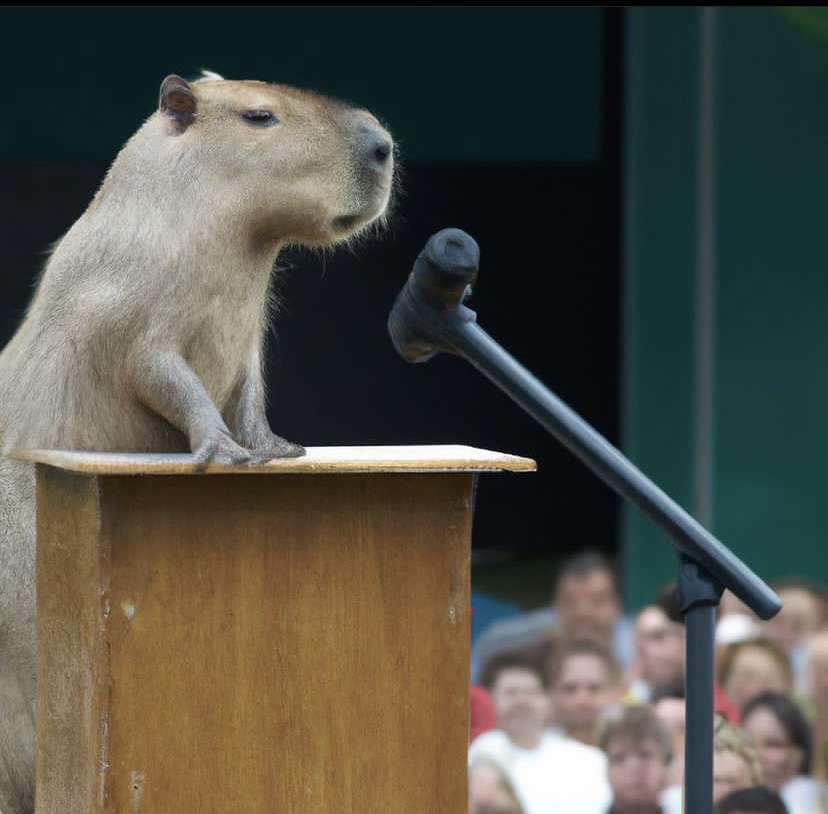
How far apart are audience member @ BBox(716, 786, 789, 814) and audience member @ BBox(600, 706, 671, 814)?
28 centimetres

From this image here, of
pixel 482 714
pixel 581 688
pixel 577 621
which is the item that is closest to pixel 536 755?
pixel 482 714

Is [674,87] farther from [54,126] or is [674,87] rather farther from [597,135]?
[54,126]

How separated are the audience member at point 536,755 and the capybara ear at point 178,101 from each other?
2.10 meters

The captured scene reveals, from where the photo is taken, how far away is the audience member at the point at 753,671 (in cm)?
414

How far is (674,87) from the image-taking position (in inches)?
261

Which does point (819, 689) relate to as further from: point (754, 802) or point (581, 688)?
point (754, 802)

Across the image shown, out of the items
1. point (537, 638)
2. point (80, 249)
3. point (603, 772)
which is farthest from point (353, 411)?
point (80, 249)

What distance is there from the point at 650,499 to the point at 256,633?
0.43 meters

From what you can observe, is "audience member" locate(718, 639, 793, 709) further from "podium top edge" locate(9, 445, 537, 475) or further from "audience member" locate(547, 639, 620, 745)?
"podium top edge" locate(9, 445, 537, 475)

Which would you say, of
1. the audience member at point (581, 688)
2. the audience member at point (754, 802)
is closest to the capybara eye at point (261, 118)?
the audience member at point (754, 802)

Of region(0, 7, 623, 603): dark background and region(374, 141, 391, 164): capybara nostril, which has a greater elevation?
region(0, 7, 623, 603): dark background

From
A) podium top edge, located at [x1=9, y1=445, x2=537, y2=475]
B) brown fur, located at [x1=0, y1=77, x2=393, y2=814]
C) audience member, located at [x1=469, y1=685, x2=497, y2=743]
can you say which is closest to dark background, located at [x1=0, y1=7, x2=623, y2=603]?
audience member, located at [x1=469, y1=685, x2=497, y2=743]

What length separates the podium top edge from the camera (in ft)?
5.02

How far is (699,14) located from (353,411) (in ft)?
7.62
